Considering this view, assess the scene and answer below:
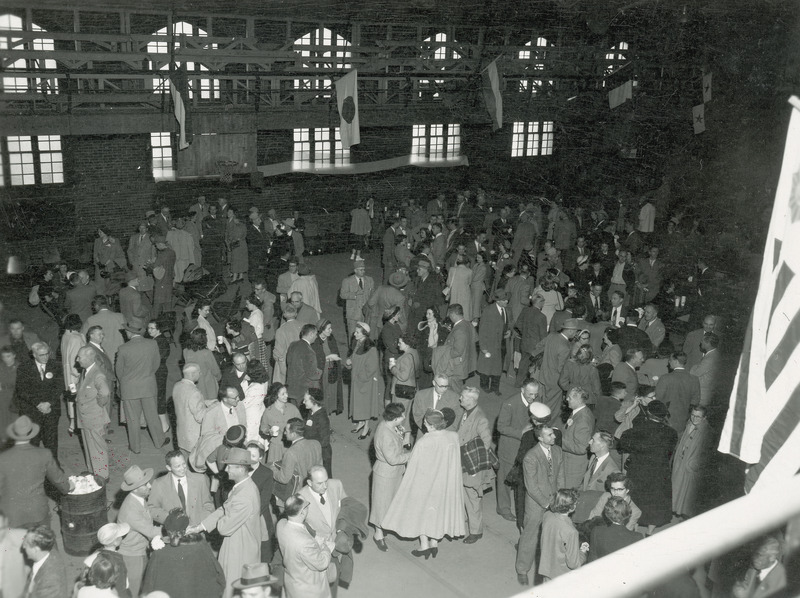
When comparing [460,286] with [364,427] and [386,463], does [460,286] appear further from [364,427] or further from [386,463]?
[386,463]

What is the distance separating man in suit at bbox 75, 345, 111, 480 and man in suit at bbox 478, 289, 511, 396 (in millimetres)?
5272

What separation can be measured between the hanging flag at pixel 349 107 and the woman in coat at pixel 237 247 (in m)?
3.77

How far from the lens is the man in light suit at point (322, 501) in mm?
5920

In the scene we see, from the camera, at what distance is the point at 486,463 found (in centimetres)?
721

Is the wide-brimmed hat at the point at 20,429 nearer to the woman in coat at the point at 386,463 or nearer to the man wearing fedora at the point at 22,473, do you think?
the man wearing fedora at the point at 22,473

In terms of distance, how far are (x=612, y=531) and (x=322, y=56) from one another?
1332 centimetres

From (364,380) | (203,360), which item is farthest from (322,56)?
(203,360)

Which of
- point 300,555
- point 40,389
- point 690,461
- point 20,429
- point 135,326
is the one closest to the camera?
point 300,555

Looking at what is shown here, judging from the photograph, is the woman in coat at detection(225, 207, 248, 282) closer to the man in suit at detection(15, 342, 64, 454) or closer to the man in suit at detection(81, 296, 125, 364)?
the man in suit at detection(81, 296, 125, 364)

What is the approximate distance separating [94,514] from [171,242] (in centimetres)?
1001

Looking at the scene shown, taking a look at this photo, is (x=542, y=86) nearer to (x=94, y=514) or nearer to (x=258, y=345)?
(x=258, y=345)

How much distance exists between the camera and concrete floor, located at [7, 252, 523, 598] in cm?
693

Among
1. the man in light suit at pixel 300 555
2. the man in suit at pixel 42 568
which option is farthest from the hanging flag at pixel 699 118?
the man in suit at pixel 42 568

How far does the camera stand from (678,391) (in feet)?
26.7
